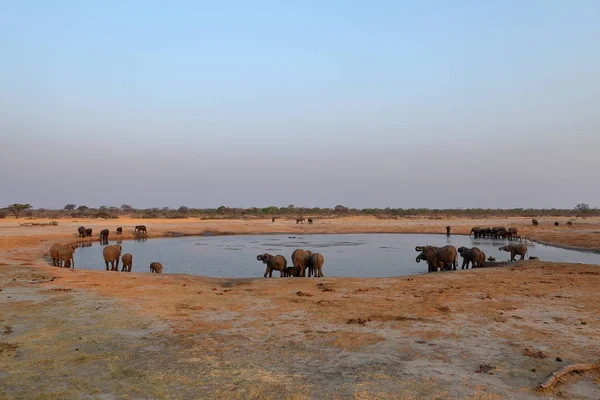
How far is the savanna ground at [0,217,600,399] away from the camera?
20.0 feet

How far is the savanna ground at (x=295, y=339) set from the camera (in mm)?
6109

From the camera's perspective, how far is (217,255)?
3053 centimetres

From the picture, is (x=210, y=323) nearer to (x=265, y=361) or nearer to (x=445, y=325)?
(x=265, y=361)

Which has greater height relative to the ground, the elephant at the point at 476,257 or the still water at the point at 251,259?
the elephant at the point at 476,257

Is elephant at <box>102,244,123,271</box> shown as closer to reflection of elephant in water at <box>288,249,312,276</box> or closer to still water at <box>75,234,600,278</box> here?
still water at <box>75,234,600,278</box>

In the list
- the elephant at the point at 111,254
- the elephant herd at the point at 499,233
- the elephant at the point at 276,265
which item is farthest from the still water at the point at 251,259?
the elephant herd at the point at 499,233

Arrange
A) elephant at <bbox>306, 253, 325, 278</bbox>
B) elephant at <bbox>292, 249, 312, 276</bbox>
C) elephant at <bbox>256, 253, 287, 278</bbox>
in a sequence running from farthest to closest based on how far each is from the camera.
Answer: elephant at <bbox>292, 249, 312, 276</bbox>
elephant at <bbox>306, 253, 325, 278</bbox>
elephant at <bbox>256, 253, 287, 278</bbox>

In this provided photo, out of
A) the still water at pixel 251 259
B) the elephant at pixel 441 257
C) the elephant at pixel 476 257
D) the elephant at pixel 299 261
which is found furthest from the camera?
the still water at pixel 251 259

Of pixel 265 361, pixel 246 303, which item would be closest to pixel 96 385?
pixel 265 361

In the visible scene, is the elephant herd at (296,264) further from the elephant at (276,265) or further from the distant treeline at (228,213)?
the distant treeline at (228,213)

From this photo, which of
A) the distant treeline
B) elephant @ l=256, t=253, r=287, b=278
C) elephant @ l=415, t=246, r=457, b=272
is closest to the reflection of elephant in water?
elephant @ l=256, t=253, r=287, b=278

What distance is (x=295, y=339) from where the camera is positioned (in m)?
8.38

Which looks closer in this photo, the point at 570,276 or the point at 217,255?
the point at 570,276

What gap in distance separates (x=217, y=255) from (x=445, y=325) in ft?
75.2
